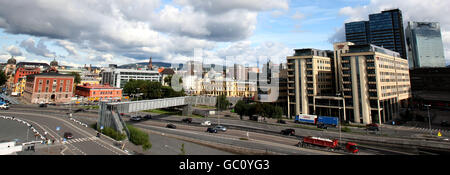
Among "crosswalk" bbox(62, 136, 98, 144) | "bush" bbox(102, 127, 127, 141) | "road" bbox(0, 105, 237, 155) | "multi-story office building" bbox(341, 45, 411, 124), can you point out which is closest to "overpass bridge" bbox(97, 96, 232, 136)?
"bush" bbox(102, 127, 127, 141)

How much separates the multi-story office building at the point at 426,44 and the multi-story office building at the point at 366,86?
6637 inches

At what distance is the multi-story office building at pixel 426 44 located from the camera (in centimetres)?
17912

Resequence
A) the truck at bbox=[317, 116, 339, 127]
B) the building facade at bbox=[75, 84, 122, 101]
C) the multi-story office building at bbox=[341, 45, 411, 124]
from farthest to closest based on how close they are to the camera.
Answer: the building facade at bbox=[75, 84, 122, 101]
the multi-story office building at bbox=[341, 45, 411, 124]
the truck at bbox=[317, 116, 339, 127]

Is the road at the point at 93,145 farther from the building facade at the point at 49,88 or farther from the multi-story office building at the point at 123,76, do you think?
the multi-story office building at the point at 123,76

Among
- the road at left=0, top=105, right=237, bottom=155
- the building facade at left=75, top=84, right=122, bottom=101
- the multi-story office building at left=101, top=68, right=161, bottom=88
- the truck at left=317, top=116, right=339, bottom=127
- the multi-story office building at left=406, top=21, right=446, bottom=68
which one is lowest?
the road at left=0, top=105, right=237, bottom=155

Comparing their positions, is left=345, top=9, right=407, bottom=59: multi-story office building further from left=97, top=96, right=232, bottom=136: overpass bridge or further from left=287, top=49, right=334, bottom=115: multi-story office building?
left=97, top=96, right=232, bottom=136: overpass bridge

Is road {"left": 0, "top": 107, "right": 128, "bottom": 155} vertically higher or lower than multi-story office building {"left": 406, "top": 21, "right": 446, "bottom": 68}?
lower

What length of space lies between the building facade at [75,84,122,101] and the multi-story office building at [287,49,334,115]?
91.1m

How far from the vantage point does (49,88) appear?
3684 inches

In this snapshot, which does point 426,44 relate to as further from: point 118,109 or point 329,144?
point 118,109

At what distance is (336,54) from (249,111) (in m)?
41.9

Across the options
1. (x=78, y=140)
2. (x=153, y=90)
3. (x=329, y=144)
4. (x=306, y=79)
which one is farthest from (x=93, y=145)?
(x=306, y=79)

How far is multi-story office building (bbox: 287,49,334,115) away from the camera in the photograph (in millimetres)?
76562
